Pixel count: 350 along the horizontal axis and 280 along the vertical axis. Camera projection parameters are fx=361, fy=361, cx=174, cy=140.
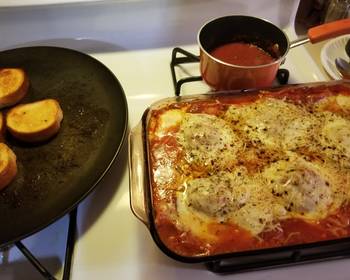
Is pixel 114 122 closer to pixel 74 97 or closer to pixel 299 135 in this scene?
pixel 74 97

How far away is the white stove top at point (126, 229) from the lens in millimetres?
600

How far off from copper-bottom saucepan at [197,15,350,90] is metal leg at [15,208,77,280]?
1.32 ft

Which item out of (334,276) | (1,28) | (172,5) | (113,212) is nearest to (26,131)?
(113,212)

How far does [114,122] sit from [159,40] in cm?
34

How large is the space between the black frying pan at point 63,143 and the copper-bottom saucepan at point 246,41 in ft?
0.70

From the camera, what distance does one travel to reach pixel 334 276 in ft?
1.96

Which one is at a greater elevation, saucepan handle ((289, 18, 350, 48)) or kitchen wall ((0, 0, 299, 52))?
saucepan handle ((289, 18, 350, 48))

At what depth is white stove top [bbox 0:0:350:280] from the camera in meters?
0.60

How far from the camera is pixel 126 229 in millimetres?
656

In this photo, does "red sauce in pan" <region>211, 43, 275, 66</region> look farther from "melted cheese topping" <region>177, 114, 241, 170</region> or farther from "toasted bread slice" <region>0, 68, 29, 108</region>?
"toasted bread slice" <region>0, 68, 29, 108</region>

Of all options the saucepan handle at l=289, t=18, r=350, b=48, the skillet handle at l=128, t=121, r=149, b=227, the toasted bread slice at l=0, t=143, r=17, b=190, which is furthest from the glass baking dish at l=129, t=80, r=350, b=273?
the toasted bread slice at l=0, t=143, r=17, b=190

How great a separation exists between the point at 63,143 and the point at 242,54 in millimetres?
444

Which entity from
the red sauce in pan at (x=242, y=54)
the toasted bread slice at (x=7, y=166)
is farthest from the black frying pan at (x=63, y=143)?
the red sauce in pan at (x=242, y=54)

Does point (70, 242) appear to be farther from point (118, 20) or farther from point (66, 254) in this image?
point (118, 20)
